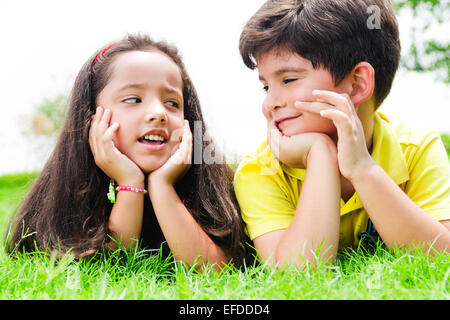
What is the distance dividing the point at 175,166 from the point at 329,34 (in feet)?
3.65

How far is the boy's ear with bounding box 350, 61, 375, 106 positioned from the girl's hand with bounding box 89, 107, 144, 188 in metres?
1.28

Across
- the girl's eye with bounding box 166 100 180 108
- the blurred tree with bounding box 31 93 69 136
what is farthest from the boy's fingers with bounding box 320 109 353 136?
the blurred tree with bounding box 31 93 69 136

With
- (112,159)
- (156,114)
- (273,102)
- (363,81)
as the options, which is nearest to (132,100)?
(156,114)

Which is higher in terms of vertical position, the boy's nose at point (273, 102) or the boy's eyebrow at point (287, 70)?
the boy's eyebrow at point (287, 70)

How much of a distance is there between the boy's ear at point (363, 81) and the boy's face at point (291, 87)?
12cm

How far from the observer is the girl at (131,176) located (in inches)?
106

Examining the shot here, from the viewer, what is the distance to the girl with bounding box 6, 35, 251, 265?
2684 millimetres

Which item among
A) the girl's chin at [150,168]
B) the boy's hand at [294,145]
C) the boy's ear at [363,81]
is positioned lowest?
the girl's chin at [150,168]

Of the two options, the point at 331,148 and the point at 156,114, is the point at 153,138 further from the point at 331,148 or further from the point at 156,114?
the point at 331,148

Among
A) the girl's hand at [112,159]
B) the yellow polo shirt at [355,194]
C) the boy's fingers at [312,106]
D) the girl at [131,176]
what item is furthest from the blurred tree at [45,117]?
the boy's fingers at [312,106]

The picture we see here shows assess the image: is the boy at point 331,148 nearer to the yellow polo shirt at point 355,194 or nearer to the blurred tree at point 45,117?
the yellow polo shirt at point 355,194

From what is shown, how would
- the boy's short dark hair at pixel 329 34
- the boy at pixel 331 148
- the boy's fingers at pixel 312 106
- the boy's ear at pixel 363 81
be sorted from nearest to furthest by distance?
1. the boy at pixel 331 148
2. the boy's fingers at pixel 312 106
3. the boy's short dark hair at pixel 329 34
4. the boy's ear at pixel 363 81

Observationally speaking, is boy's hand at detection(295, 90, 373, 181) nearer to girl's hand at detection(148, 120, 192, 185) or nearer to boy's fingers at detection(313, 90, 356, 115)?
boy's fingers at detection(313, 90, 356, 115)

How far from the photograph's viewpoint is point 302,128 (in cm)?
266
